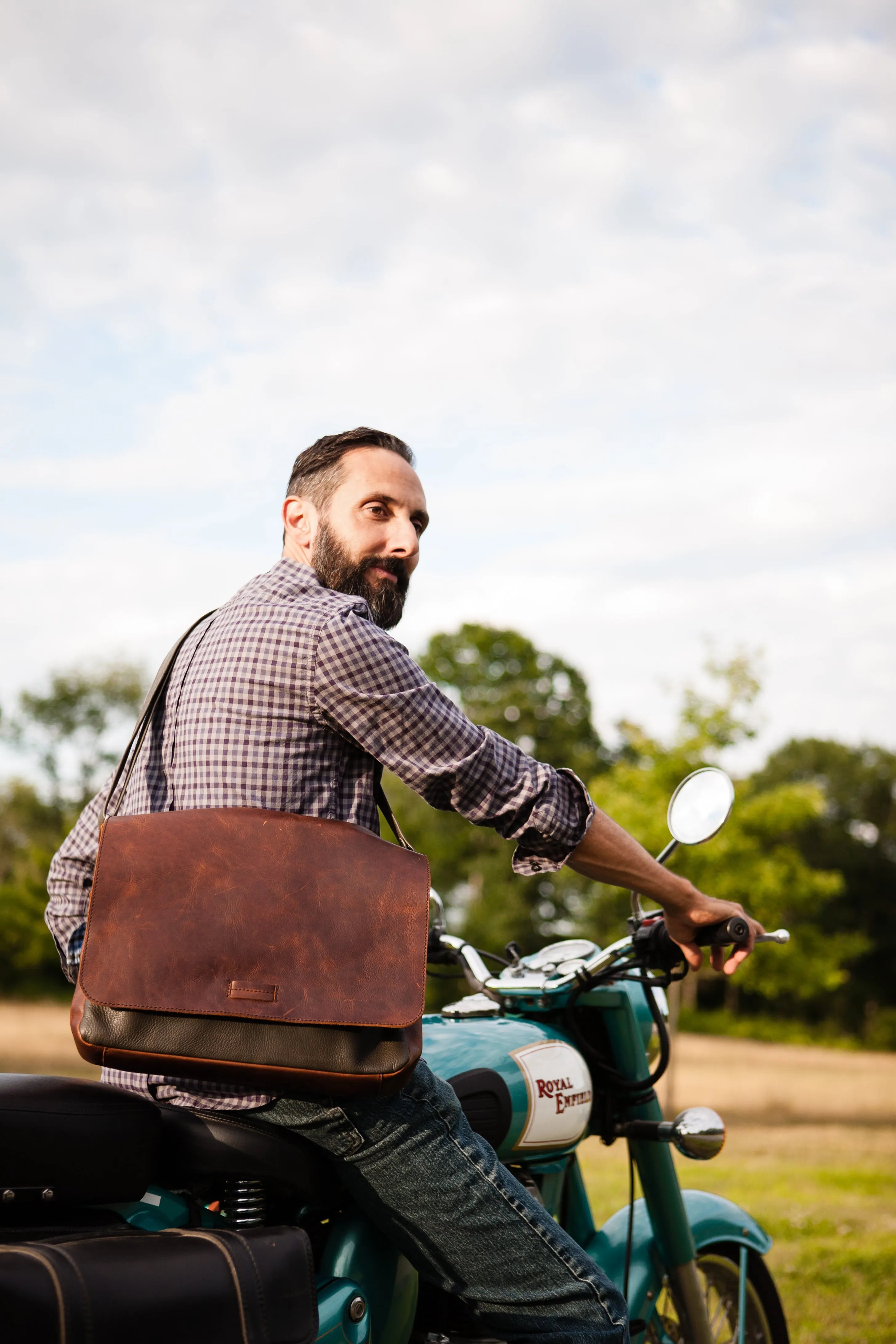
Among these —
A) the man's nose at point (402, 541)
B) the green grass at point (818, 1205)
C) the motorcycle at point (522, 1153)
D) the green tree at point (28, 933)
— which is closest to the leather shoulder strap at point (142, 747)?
the man's nose at point (402, 541)

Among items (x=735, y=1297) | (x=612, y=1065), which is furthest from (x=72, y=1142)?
(x=735, y=1297)

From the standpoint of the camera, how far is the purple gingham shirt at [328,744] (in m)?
2.11

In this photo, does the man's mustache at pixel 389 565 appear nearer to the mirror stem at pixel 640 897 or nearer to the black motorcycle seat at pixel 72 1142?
the mirror stem at pixel 640 897

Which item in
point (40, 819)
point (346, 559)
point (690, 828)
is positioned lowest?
point (40, 819)

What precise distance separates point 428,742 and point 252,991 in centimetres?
53

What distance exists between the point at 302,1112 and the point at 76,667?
41324 mm

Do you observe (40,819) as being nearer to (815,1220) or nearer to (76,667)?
(76,667)

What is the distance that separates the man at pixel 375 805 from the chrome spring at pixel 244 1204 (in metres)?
0.14

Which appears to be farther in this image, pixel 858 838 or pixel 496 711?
pixel 858 838

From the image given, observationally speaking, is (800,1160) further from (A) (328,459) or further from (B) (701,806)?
(A) (328,459)

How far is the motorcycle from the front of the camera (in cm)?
182

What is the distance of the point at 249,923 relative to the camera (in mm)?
1941

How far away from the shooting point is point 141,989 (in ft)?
6.23

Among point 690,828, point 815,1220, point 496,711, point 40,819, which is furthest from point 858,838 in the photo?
point 690,828
